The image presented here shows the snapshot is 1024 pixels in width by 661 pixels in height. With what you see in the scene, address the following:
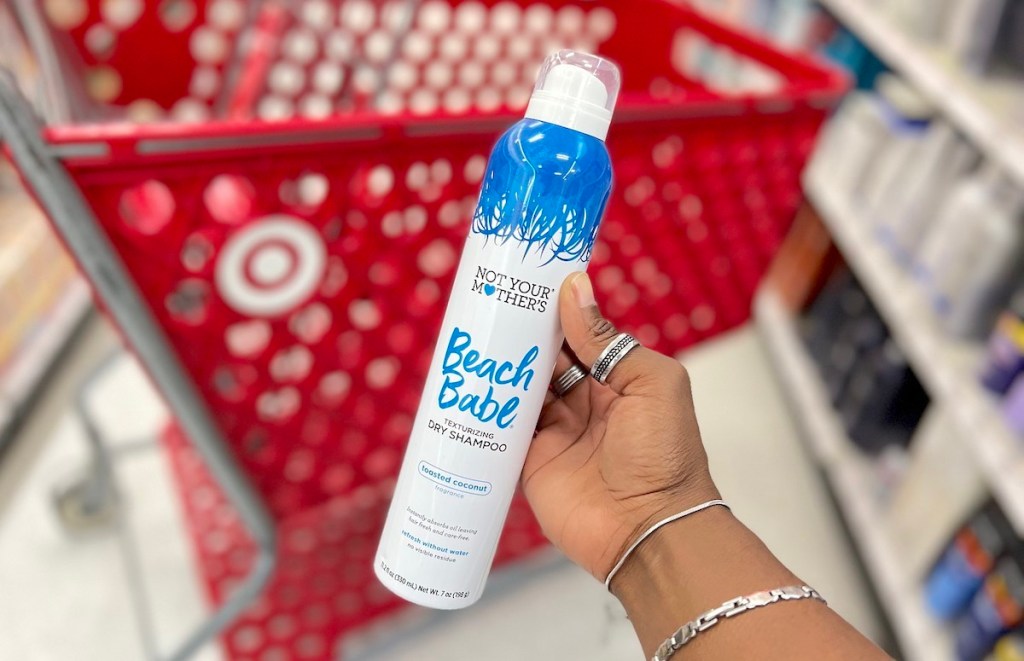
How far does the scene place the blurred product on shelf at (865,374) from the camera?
4.48 feet

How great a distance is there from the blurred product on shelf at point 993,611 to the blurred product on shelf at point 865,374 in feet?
1.33

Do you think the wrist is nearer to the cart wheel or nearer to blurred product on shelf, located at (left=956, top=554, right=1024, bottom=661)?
blurred product on shelf, located at (left=956, top=554, right=1024, bottom=661)

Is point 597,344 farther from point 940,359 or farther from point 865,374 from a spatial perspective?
point 865,374

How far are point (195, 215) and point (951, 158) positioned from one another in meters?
1.23

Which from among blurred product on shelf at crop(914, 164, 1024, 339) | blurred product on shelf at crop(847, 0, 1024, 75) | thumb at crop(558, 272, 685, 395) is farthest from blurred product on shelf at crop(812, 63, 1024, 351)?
thumb at crop(558, 272, 685, 395)

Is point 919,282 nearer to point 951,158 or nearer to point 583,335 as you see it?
point 951,158

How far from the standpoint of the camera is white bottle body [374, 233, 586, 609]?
0.47 m

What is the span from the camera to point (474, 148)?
719 millimetres

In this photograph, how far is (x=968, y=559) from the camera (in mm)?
1047

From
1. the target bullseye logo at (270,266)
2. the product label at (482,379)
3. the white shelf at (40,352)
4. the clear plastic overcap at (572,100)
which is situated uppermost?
the clear plastic overcap at (572,100)

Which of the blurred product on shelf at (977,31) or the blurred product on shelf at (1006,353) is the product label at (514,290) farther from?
the blurred product on shelf at (977,31)

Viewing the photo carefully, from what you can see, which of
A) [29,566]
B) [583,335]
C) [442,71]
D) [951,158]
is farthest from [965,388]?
[29,566]

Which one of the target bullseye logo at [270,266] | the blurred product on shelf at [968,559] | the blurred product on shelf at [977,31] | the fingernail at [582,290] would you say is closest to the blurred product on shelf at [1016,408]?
the blurred product on shelf at [968,559]

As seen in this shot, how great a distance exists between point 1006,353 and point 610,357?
0.78 m
